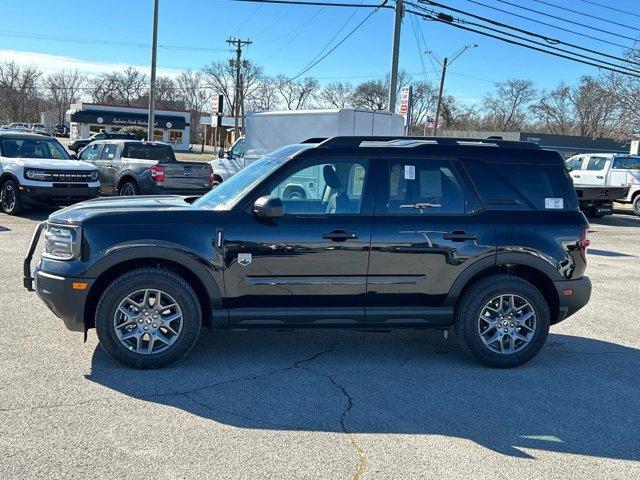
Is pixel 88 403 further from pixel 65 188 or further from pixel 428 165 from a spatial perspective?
pixel 65 188

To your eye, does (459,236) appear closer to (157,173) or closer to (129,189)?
(157,173)

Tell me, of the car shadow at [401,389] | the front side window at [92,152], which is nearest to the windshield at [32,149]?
the front side window at [92,152]

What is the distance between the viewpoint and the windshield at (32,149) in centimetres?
1378

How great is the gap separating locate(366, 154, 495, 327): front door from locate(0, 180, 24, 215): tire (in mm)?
10881

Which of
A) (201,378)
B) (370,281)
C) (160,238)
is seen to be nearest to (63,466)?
(201,378)

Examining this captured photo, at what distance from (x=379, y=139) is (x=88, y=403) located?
313cm

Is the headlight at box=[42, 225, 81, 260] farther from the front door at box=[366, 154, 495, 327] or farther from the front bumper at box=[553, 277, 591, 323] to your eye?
the front bumper at box=[553, 277, 591, 323]

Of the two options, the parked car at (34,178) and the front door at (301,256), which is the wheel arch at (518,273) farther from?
the parked car at (34,178)

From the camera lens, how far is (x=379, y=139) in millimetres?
5301

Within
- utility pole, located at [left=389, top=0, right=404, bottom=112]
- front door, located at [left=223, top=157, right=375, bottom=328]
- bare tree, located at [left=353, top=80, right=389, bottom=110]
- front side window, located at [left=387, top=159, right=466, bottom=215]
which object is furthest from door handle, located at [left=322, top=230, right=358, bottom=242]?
bare tree, located at [left=353, top=80, right=389, bottom=110]

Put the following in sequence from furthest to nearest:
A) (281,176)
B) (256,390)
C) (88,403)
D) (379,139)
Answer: (379,139) < (281,176) < (256,390) < (88,403)

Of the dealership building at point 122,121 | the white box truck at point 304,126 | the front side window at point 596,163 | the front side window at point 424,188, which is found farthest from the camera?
the dealership building at point 122,121

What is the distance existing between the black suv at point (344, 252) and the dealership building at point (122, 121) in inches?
2416

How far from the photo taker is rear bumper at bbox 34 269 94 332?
464 cm
